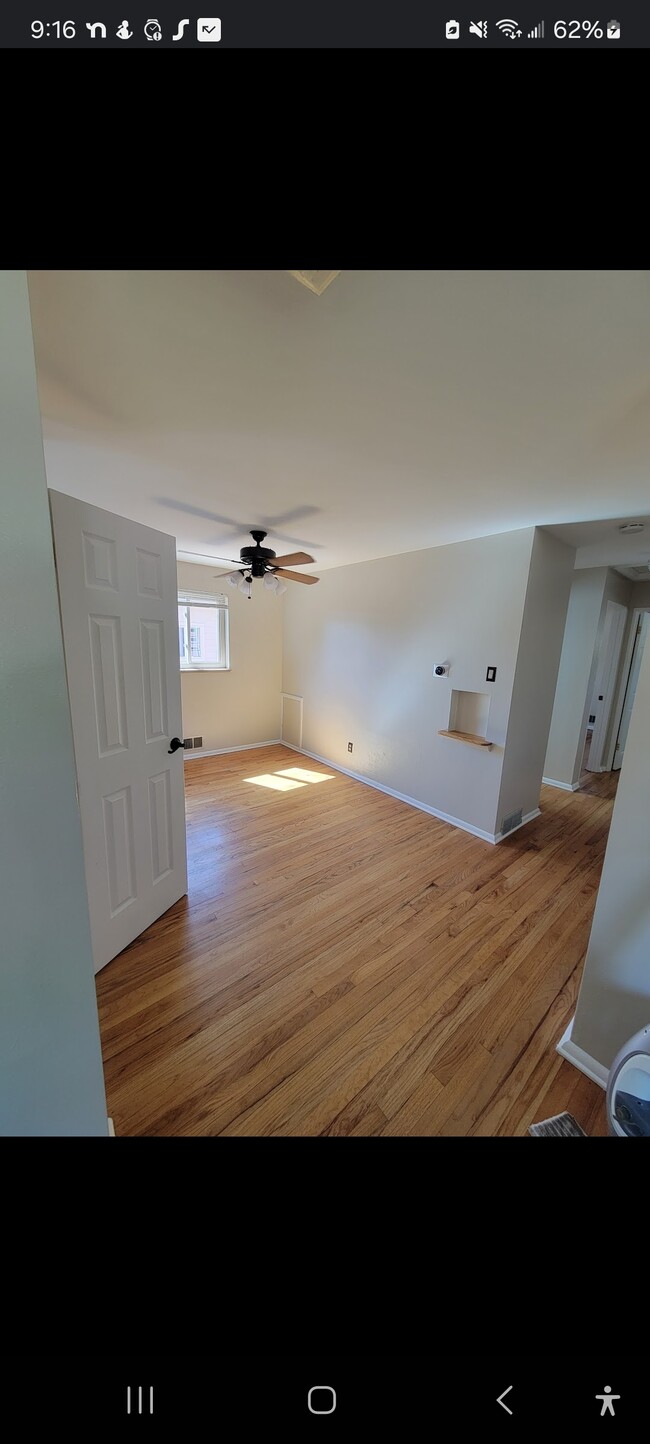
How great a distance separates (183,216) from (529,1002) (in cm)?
238

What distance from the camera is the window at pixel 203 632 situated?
430 centimetres

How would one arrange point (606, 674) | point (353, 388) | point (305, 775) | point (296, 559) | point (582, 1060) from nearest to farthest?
point (353, 388) → point (582, 1060) → point (296, 559) → point (305, 775) → point (606, 674)

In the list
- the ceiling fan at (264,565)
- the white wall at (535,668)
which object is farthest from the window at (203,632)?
the white wall at (535,668)

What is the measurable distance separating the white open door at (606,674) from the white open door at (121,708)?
4365 millimetres
